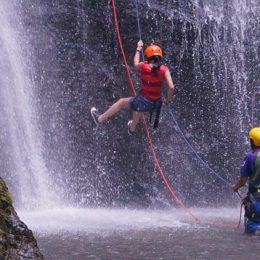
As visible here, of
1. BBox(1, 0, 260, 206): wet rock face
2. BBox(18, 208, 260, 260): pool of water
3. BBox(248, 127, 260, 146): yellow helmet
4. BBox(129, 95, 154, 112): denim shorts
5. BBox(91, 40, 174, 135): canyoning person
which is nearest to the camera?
BBox(18, 208, 260, 260): pool of water

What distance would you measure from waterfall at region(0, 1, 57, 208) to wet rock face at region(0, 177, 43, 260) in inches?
279

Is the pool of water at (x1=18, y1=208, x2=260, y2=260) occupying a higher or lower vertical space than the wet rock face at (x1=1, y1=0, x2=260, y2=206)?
lower

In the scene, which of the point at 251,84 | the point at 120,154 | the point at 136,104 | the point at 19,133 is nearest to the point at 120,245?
the point at 136,104

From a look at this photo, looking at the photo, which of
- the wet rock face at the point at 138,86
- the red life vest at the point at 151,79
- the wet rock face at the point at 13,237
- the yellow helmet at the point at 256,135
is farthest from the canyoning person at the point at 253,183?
the wet rock face at the point at 138,86

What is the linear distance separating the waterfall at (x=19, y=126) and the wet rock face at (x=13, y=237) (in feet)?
23.2

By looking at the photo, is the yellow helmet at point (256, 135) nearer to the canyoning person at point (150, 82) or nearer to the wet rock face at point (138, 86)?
the canyoning person at point (150, 82)

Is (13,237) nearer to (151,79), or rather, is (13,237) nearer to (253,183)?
(253,183)

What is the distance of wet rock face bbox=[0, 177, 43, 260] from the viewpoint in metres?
3.70

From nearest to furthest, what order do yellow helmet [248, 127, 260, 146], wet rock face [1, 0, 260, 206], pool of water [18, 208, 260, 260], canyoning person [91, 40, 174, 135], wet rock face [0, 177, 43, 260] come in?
wet rock face [0, 177, 43, 260] → pool of water [18, 208, 260, 260] → yellow helmet [248, 127, 260, 146] → canyoning person [91, 40, 174, 135] → wet rock face [1, 0, 260, 206]

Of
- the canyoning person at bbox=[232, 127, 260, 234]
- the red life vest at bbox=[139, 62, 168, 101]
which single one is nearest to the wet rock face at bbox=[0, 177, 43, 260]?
the canyoning person at bbox=[232, 127, 260, 234]

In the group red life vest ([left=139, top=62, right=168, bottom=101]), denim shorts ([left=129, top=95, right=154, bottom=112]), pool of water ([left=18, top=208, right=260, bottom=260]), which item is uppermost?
red life vest ([left=139, top=62, right=168, bottom=101])

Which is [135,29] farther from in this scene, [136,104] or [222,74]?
[136,104]

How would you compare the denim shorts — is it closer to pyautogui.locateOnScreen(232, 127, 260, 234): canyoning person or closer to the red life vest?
the red life vest

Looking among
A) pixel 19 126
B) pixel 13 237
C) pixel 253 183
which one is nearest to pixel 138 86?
pixel 19 126
